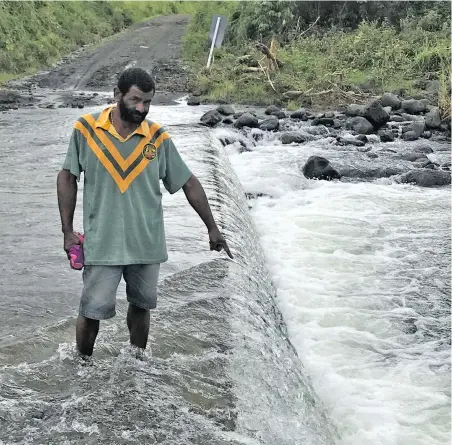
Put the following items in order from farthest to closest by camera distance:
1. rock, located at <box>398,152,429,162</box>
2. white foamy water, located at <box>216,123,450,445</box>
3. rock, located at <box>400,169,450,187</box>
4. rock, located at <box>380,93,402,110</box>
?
rock, located at <box>380,93,402,110</box>, rock, located at <box>398,152,429,162</box>, rock, located at <box>400,169,450,187</box>, white foamy water, located at <box>216,123,450,445</box>

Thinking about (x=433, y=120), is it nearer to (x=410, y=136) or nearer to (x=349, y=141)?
(x=410, y=136)

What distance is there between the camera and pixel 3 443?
2.94 metres

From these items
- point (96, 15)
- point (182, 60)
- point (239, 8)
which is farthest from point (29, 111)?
point (96, 15)

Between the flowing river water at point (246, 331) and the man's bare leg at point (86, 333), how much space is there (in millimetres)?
110

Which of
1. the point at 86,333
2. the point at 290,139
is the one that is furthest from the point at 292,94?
the point at 86,333

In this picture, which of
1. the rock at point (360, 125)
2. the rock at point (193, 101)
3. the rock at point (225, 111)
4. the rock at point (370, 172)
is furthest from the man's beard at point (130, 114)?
the rock at point (193, 101)

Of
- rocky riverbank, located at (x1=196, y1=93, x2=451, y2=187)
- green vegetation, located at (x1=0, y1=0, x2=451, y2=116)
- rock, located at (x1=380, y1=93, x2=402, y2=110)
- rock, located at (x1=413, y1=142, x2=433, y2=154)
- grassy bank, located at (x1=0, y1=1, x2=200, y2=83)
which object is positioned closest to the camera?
rocky riverbank, located at (x1=196, y1=93, x2=451, y2=187)

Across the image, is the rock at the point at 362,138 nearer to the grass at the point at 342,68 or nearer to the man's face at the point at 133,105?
the grass at the point at 342,68

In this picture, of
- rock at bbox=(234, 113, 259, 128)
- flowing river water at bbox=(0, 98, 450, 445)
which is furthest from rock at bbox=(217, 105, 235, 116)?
flowing river water at bbox=(0, 98, 450, 445)

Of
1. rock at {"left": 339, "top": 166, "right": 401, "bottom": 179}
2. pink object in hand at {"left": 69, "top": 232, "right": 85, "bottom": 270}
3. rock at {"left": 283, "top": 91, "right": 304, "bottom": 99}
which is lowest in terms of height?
rock at {"left": 339, "top": 166, "right": 401, "bottom": 179}

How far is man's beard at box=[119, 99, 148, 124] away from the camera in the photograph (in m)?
3.07

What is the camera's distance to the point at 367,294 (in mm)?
6695

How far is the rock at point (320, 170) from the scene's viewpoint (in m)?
11.5

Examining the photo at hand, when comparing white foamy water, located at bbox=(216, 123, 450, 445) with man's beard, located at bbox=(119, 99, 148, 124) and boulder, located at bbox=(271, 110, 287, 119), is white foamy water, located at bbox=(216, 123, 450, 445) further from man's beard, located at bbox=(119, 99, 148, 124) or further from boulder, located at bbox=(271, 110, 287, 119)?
boulder, located at bbox=(271, 110, 287, 119)
